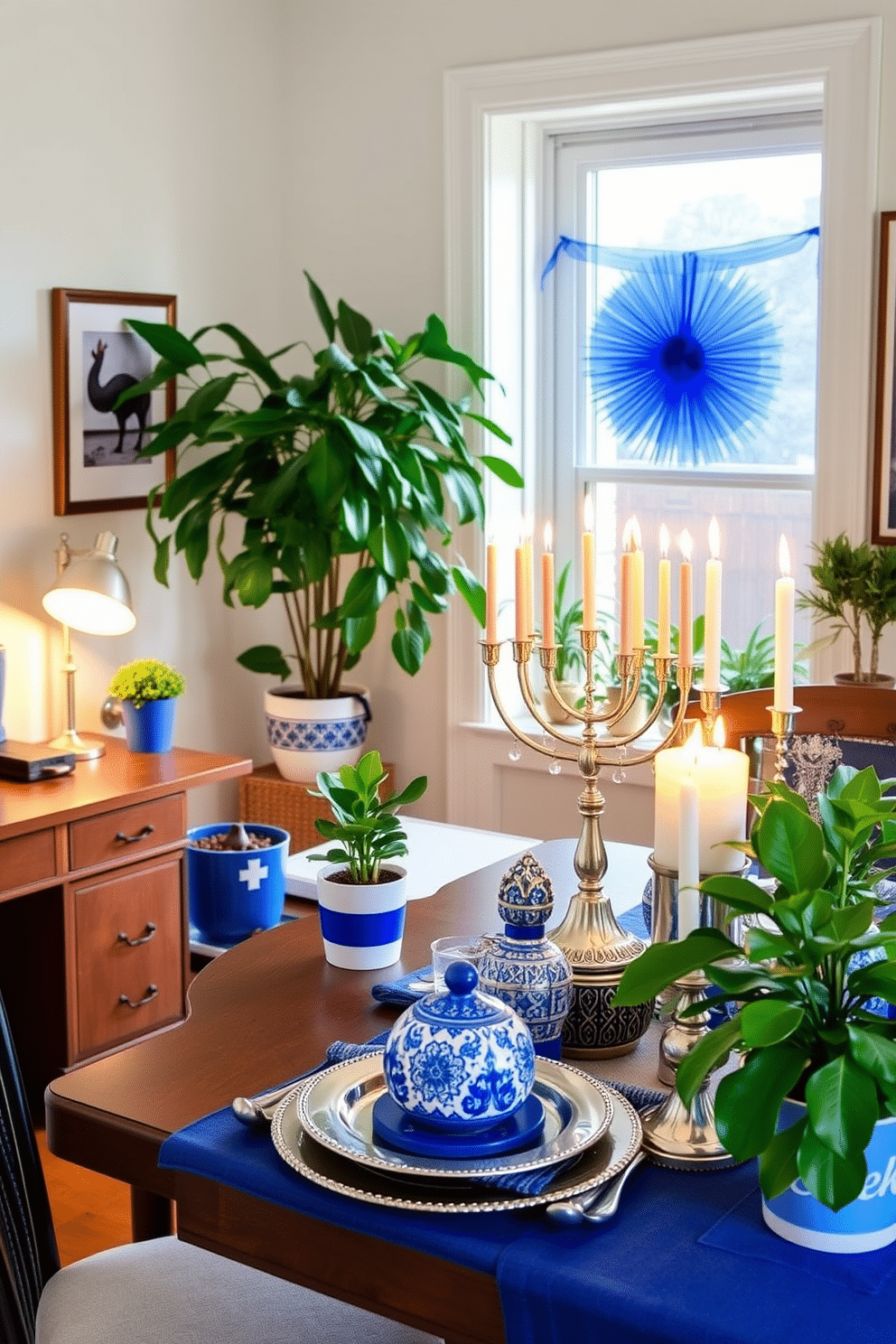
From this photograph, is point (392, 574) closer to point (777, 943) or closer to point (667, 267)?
point (667, 267)

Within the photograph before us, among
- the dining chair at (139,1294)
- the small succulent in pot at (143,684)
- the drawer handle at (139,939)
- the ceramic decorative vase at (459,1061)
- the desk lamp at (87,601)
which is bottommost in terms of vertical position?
the drawer handle at (139,939)

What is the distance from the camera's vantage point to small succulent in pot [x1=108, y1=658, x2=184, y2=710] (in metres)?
3.42

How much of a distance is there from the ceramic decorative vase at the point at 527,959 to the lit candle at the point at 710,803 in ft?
0.42

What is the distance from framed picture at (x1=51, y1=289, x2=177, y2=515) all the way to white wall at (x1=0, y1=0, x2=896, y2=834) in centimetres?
4

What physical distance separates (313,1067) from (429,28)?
3173 millimetres

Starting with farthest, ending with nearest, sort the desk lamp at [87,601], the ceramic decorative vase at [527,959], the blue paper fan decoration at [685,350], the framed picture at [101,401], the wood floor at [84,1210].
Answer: the blue paper fan decoration at [685,350]
the framed picture at [101,401]
the desk lamp at [87,601]
the wood floor at [84,1210]
the ceramic decorative vase at [527,959]

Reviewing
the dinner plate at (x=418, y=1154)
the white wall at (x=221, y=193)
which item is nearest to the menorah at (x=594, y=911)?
the dinner plate at (x=418, y=1154)

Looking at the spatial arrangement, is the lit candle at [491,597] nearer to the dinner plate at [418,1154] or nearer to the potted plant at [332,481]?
the dinner plate at [418,1154]

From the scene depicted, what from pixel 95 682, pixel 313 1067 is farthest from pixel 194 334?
pixel 313 1067

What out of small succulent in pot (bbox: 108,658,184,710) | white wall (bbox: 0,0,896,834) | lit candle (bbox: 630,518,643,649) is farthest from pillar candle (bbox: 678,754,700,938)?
white wall (bbox: 0,0,896,834)

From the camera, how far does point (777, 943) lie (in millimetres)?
1117

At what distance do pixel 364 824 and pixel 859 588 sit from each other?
169 cm

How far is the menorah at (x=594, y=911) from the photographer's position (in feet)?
4.92

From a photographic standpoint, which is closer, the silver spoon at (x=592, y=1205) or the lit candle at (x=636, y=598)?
the silver spoon at (x=592, y=1205)
